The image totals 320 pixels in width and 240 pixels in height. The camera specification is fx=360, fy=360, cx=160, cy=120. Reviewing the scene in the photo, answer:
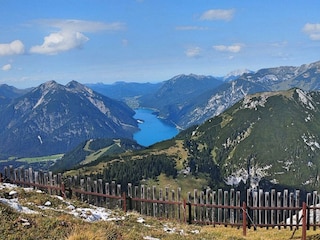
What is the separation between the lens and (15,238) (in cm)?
1233

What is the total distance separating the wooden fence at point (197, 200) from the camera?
19547 mm

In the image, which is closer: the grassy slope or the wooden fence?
the grassy slope

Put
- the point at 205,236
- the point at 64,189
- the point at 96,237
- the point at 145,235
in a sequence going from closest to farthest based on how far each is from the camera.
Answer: the point at 96,237 < the point at 145,235 < the point at 205,236 < the point at 64,189

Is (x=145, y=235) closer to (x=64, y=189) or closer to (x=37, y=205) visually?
(x=37, y=205)

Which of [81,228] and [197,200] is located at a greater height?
[81,228]

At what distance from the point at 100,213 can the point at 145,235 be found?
4822mm

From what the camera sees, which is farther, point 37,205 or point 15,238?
point 37,205

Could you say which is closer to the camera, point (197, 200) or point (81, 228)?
point (81, 228)

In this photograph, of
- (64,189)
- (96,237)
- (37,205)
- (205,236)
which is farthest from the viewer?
(64,189)

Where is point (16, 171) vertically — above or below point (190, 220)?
above

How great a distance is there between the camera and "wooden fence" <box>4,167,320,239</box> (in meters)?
19.5

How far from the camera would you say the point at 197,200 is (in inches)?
808

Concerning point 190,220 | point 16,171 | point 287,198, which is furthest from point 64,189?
point 287,198

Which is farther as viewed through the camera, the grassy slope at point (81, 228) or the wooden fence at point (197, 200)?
the wooden fence at point (197, 200)
